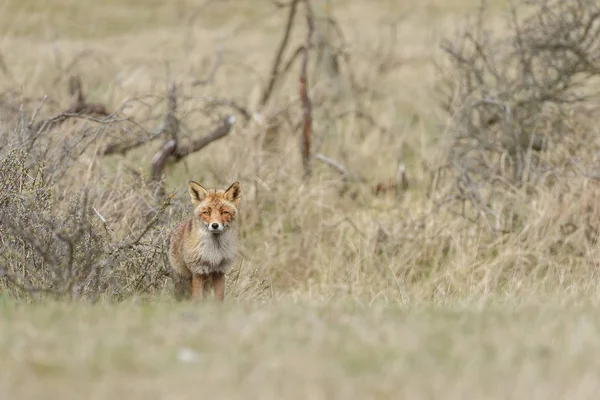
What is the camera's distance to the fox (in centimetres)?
718

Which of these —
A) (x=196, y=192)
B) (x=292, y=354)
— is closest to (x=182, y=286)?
(x=196, y=192)

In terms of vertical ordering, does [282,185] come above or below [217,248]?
below

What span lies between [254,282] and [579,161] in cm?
440

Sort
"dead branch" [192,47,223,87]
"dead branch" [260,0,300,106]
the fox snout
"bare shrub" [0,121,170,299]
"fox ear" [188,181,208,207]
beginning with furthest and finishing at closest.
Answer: "dead branch" [260,0,300,106] → "dead branch" [192,47,223,87] → "bare shrub" [0,121,170,299] → "fox ear" [188,181,208,207] → the fox snout

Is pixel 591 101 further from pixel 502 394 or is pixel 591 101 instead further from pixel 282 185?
pixel 502 394

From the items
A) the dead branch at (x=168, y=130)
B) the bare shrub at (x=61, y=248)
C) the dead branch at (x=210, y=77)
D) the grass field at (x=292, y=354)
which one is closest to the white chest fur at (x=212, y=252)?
the bare shrub at (x=61, y=248)

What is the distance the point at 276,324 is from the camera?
5367mm

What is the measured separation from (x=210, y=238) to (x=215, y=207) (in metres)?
0.22

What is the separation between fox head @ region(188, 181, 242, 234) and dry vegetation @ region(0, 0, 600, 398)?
59cm

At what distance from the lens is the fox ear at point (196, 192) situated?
729cm

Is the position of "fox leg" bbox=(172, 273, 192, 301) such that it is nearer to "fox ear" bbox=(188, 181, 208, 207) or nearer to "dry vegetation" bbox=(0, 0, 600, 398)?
"dry vegetation" bbox=(0, 0, 600, 398)

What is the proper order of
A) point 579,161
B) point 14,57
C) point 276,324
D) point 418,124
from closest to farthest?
1. point 276,324
2. point 579,161
3. point 418,124
4. point 14,57

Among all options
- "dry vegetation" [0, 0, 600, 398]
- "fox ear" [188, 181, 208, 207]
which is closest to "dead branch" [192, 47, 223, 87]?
"dry vegetation" [0, 0, 600, 398]

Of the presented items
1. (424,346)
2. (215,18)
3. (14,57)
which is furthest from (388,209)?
(215,18)
